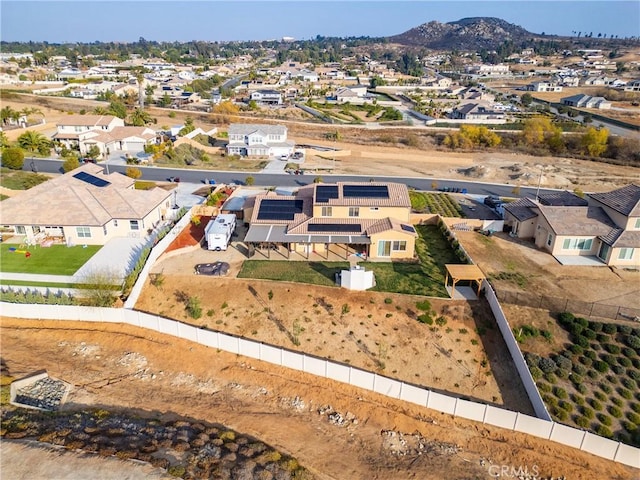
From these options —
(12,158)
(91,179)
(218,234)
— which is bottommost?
(218,234)

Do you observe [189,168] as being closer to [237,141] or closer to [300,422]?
[237,141]

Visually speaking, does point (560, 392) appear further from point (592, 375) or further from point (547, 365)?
point (592, 375)

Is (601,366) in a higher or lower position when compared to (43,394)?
higher

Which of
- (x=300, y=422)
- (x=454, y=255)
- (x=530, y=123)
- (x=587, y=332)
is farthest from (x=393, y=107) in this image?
(x=300, y=422)

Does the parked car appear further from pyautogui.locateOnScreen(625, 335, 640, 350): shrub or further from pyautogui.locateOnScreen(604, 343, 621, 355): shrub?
pyautogui.locateOnScreen(625, 335, 640, 350): shrub

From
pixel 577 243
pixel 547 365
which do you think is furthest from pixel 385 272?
pixel 577 243

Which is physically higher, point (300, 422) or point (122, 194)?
point (122, 194)

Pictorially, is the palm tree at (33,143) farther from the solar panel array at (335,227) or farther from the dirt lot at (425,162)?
the solar panel array at (335,227)
